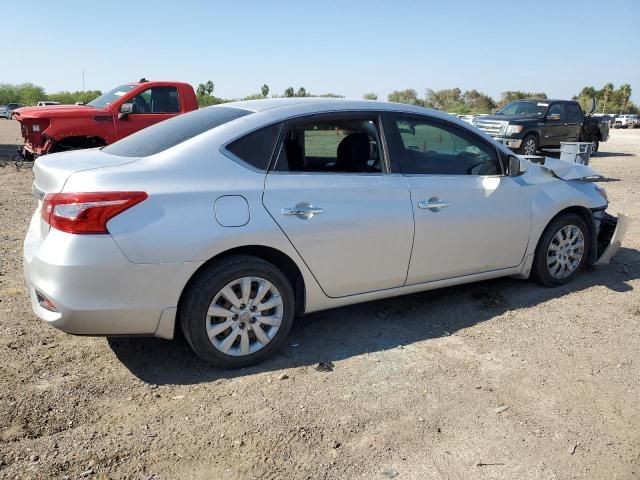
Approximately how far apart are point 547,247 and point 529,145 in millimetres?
11993

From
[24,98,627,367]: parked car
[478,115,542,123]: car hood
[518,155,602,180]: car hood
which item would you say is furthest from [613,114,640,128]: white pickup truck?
[24,98,627,367]: parked car

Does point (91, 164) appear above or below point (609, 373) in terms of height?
above

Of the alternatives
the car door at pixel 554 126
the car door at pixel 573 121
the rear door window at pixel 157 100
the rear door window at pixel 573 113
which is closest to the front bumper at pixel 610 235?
the rear door window at pixel 157 100

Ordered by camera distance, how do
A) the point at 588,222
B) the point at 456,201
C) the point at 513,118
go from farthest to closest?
the point at 513,118, the point at 588,222, the point at 456,201

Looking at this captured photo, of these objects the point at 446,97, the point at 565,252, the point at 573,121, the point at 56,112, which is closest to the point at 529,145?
the point at 573,121

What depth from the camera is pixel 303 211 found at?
3592 millimetres

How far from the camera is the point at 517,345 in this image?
4.00 meters

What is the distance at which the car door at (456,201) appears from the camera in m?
4.12

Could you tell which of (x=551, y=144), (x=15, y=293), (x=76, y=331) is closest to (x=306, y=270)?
(x=76, y=331)

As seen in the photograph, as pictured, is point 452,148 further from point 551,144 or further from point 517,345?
point 551,144

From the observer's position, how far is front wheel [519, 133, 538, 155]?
1584cm

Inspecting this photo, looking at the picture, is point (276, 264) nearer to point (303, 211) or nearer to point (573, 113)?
point (303, 211)

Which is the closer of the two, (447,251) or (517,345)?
(517,345)

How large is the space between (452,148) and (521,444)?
229 cm
